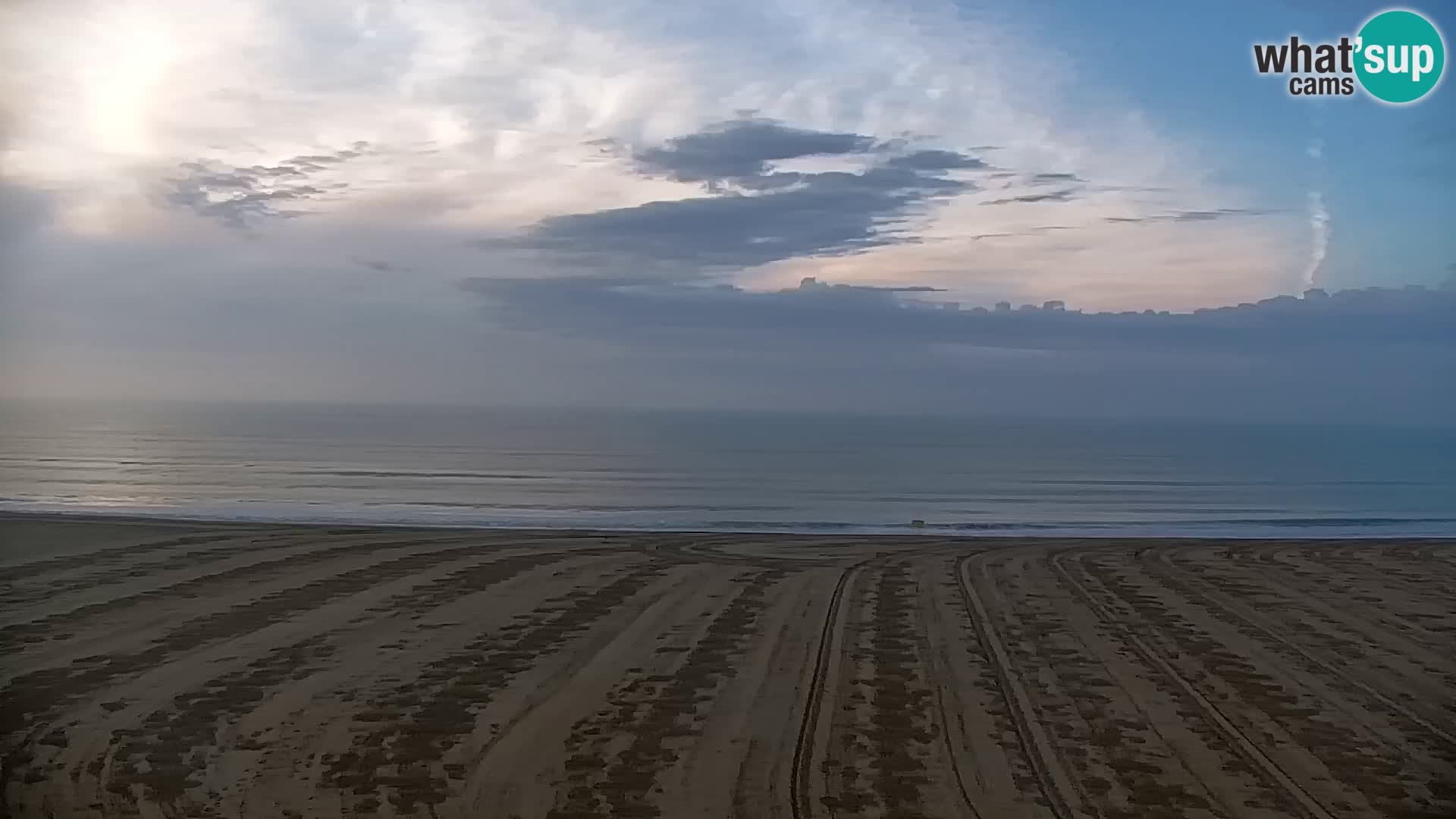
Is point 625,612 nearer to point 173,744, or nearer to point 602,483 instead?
point 173,744

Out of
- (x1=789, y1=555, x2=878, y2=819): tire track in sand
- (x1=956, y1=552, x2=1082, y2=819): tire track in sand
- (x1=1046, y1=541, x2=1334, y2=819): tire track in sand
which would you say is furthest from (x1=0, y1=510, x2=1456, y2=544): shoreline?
(x1=956, y1=552, x2=1082, y2=819): tire track in sand

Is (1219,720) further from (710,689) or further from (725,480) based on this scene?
(725,480)

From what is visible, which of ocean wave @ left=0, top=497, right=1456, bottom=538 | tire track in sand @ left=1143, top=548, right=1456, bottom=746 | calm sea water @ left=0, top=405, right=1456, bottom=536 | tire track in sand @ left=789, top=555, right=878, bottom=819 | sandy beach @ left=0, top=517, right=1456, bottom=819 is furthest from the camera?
calm sea water @ left=0, top=405, right=1456, bottom=536

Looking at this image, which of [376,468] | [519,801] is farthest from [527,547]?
[376,468]

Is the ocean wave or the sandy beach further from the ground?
the sandy beach

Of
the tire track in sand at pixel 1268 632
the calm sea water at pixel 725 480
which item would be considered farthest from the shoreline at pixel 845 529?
the tire track in sand at pixel 1268 632

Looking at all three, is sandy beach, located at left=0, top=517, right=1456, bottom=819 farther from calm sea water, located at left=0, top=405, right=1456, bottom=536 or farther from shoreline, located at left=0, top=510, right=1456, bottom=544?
calm sea water, located at left=0, top=405, right=1456, bottom=536

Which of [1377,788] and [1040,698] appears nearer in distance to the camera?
[1377,788]
